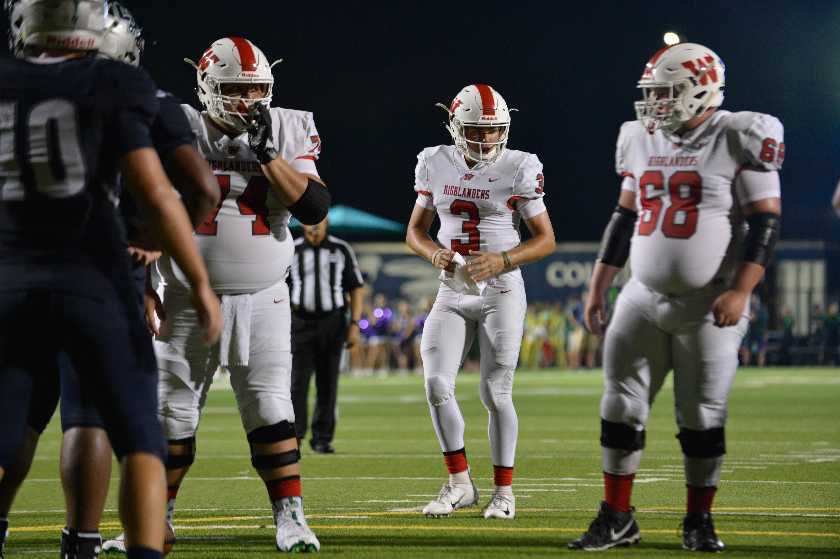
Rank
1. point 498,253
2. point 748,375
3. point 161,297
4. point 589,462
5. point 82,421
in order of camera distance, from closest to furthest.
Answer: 1. point 82,421
2. point 161,297
3. point 498,253
4. point 589,462
5. point 748,375

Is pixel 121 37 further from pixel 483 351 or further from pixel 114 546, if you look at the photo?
pixel 483 351

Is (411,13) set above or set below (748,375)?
above

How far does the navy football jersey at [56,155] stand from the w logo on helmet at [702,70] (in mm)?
2387

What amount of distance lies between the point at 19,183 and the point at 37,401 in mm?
1368

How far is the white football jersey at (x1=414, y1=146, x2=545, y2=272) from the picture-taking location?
6992 millimetres

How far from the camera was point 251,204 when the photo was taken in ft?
18.0

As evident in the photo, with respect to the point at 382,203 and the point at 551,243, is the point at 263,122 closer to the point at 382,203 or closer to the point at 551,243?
the point at 551,243

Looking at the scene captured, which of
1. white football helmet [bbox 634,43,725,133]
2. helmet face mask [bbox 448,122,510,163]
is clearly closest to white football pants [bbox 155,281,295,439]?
white football helmet [bbox 634,43,725,133]

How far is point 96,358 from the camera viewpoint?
3.74m

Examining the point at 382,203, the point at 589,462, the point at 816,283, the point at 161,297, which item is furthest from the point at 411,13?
the point at 161,297

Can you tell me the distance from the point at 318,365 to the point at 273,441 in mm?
5410

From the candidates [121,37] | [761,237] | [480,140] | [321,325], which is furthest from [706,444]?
[321,325]

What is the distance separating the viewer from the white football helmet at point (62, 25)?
155 inches

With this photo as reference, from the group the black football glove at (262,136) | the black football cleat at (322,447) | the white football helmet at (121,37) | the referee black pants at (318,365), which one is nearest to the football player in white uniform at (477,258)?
the black football glove at (262,136)
